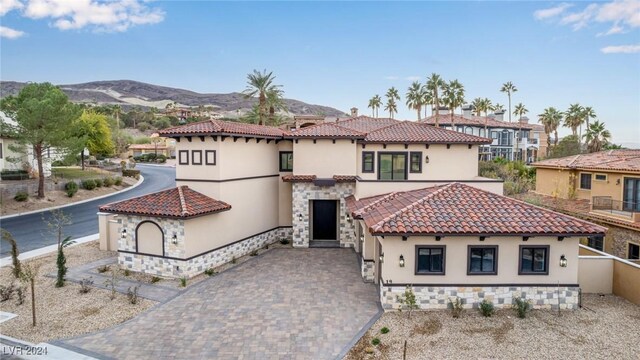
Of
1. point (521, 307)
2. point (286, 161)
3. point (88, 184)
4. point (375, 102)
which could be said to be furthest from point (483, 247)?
point (375, 102)

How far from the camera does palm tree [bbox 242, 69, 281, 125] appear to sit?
1512 inches

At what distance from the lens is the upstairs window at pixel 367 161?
18673mm

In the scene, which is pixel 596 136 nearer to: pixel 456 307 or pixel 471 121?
pixel 471 121

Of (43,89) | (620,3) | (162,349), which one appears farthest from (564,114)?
(43,89)

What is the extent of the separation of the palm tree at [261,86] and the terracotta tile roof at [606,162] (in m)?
27.4

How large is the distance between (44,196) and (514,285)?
36946 millimetres

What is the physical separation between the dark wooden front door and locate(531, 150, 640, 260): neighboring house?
14.3 metres

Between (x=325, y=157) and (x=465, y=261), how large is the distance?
9.36 m

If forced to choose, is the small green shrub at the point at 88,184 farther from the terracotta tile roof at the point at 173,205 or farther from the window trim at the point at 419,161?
the window trim at the point at 419,161

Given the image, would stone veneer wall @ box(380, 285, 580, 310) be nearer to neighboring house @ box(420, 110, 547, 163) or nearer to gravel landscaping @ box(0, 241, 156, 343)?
gravel landscaping @ box(0, 241, 156, 343)

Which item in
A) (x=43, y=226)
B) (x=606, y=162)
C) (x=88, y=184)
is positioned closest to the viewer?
(x=606, y=162)

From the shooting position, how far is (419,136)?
18.5 metres

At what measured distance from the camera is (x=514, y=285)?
38.0ft

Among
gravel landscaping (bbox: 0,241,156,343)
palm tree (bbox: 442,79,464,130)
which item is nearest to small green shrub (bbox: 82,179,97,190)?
gravel landscaping (bbox: 0,241,156,343)
